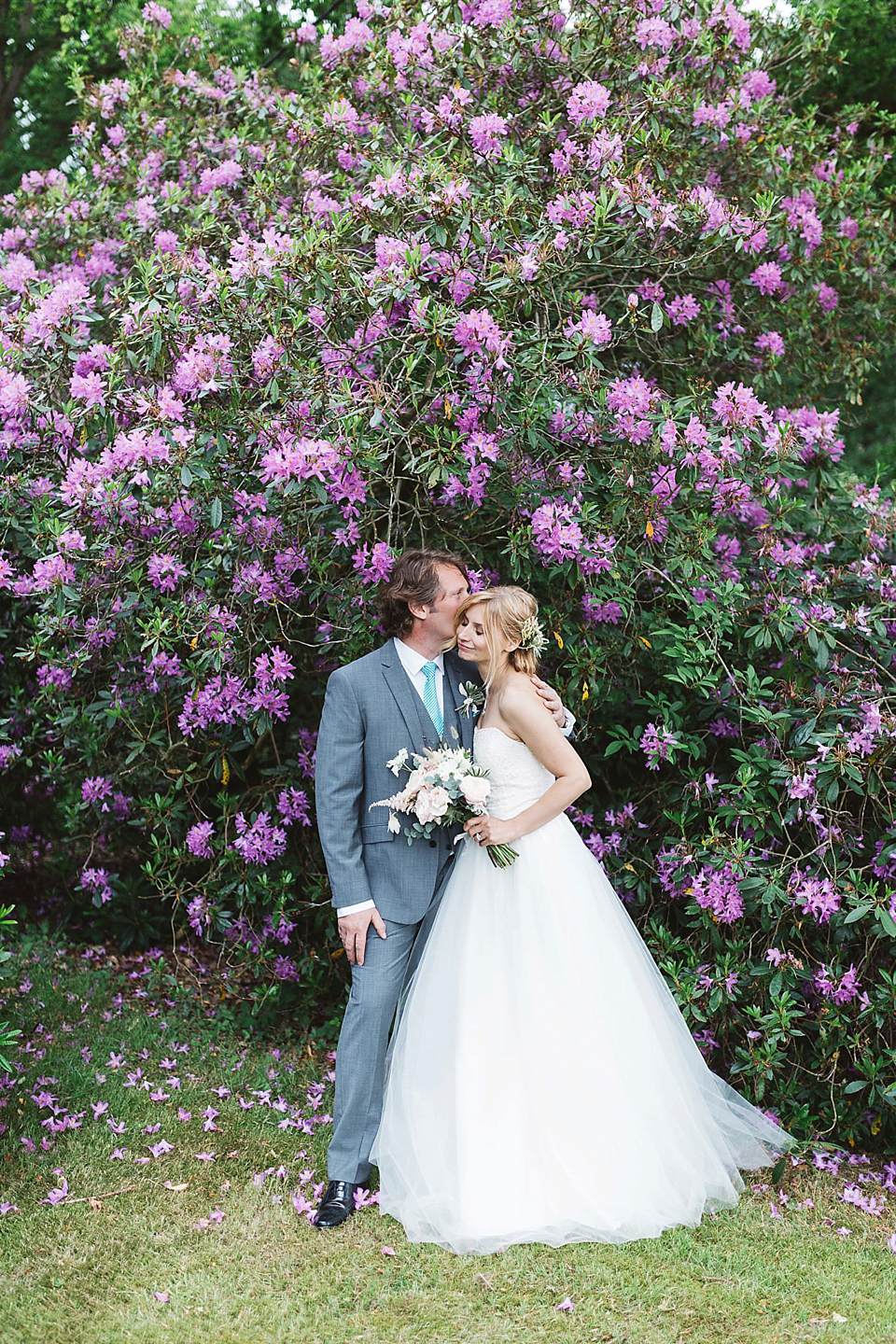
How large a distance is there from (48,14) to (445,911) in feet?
37.1

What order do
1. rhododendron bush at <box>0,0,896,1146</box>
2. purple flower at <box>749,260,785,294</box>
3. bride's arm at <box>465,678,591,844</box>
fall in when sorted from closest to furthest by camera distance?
bride's arm at <box>465,678,591,844</box>
rhododendron bush at <box>0,0,896,1146</box>
purple flower at <box>749,260,785,294</box>

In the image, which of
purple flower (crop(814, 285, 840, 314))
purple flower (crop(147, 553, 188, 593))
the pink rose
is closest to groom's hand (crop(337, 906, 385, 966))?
the pink rose

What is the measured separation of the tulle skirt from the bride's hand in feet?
0.36

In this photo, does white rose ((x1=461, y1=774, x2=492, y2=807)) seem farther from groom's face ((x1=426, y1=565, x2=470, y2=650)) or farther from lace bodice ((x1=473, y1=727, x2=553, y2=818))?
groom's face ((x1=426, y1=565, x2=470, y2=650))

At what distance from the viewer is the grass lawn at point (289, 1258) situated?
279 cm

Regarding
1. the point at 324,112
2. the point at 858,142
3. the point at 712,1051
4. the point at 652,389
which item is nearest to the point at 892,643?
the point at 652,389

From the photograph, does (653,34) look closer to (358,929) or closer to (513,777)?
(513,777)

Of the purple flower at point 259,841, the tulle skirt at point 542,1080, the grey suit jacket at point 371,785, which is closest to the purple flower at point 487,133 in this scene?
the grey suit jacket at point 371,785

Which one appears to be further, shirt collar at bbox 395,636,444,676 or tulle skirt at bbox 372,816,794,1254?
shirt collar at bbox 395,636,444,676

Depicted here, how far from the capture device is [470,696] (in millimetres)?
3594

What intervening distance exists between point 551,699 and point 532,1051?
1.07 m

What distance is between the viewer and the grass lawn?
110 inches

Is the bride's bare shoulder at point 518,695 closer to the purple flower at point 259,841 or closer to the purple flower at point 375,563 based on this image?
the purple flower at point 375,563

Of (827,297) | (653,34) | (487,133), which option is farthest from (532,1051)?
(653,34)
